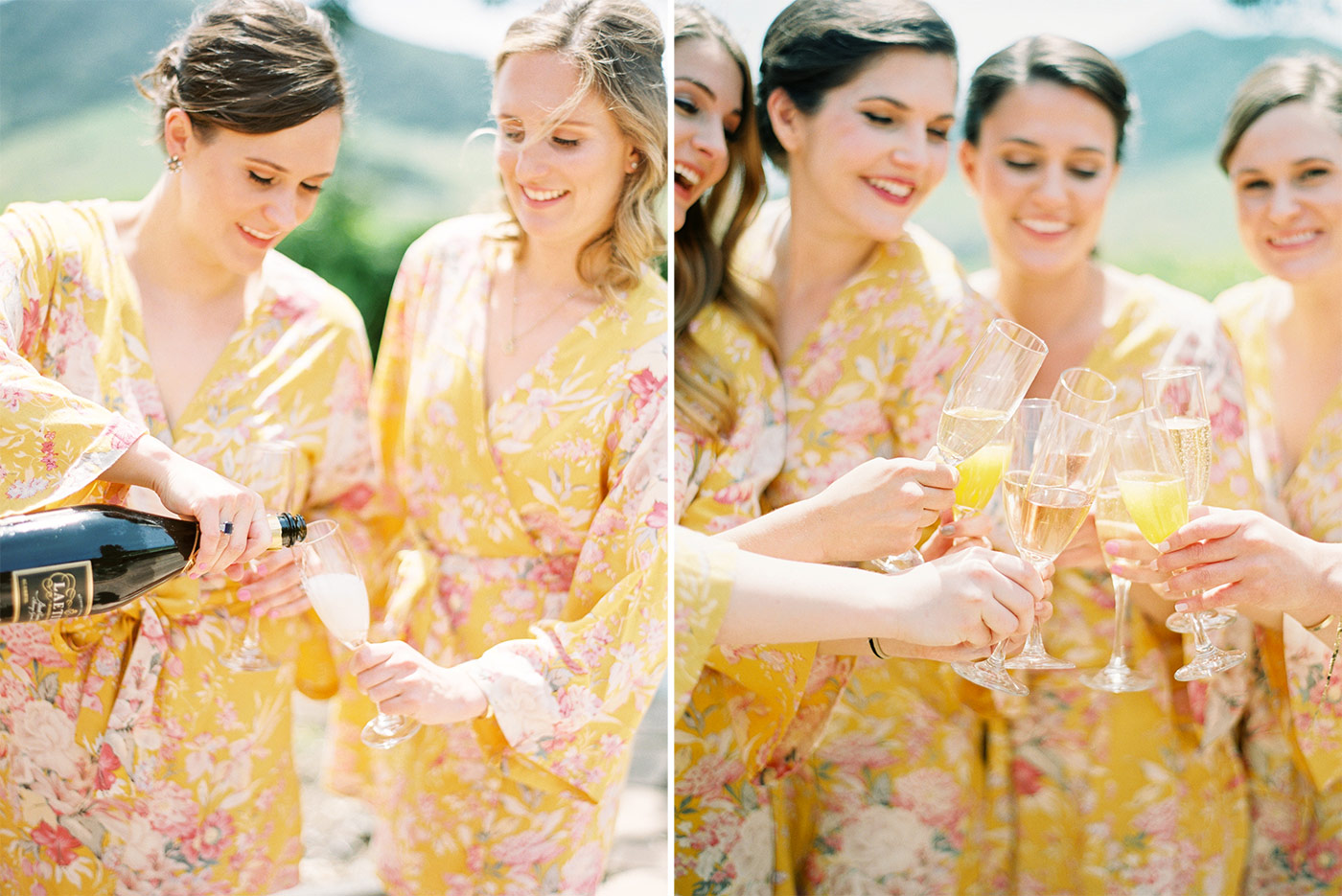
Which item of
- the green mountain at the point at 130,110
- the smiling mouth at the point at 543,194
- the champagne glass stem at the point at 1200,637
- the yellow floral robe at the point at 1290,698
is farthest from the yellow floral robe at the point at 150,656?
the yellow floral robe at the point at 1290,698

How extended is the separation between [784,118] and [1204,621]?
1.00 metres

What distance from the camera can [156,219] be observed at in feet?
5.24

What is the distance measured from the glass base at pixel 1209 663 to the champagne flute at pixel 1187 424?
5 cm

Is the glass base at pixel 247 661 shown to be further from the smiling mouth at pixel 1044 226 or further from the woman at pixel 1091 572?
the smiling mouth at pixel 1044 226

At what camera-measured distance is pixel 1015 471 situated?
55.4 inches

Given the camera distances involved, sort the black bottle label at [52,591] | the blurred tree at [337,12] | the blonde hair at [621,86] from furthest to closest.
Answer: the blurred tree at [337,12] < the blonde hair at [621,86] < the black bottle label at [52,591]

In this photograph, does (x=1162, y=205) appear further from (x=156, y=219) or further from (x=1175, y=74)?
(x=156, y=219)

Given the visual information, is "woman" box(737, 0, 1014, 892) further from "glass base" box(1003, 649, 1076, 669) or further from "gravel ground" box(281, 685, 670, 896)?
"gravel ground" box(281, 685, 670, 896)

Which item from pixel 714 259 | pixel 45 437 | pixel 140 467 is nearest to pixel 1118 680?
pixel 714 259

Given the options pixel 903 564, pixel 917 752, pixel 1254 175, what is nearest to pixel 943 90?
pixel 1254 175

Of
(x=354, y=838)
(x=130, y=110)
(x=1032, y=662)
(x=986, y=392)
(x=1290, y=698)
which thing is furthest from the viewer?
(x=354, y=838)

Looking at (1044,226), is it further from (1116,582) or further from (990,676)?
(990,676)

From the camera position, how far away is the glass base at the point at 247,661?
161 cm

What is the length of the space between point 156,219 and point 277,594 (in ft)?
2.01
